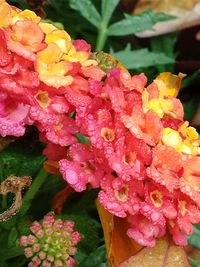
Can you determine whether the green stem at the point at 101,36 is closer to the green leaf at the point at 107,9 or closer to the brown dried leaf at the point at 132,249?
the green leaf at the point at 107,9

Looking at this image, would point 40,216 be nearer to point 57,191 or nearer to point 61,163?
point 57,191

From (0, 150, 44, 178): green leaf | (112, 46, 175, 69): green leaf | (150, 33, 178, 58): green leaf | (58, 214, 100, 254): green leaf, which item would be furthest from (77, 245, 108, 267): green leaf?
(150, 33, 178, 58): green leaf

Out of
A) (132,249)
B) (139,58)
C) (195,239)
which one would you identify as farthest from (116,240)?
(139,58)

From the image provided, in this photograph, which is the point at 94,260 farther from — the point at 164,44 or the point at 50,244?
the point at 164,44

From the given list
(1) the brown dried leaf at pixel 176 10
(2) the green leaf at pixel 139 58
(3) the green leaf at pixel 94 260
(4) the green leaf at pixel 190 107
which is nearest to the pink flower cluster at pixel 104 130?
(3) the green leaf at pixel 94 260

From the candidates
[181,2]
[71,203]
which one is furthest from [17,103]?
[181,2]
